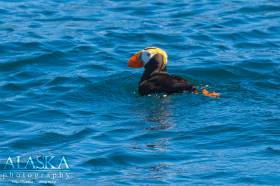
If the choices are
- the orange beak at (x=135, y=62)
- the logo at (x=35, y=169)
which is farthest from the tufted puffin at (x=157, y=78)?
the logo at (x=35, y=169)

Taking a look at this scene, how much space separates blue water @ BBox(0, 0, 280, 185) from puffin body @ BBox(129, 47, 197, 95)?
0.14m

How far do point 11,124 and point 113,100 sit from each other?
1.70m

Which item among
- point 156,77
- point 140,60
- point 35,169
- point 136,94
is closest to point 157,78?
point 156,77

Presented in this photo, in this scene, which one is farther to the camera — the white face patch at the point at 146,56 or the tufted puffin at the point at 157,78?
the white face patch at the point at 146,56

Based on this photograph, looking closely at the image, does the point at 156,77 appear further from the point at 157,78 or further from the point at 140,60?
the point at 140,60

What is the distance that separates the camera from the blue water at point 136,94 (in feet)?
31.6

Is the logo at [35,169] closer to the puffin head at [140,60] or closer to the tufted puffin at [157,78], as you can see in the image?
the tufted puffin at [157,78]

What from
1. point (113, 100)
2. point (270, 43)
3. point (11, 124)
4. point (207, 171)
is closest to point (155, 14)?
point (270, 43)

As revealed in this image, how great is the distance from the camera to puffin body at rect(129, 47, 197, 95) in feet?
39.9

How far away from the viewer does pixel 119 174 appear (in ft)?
30.4

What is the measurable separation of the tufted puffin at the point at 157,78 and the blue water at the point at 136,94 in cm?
14

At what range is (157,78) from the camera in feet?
41.1

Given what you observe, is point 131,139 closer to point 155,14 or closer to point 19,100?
point 19,100

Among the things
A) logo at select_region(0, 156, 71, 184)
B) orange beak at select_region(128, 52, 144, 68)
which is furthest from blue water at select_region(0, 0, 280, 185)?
orange beak at select_region(128, 52, 144, 68)
